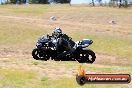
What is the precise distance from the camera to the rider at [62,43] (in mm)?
20219

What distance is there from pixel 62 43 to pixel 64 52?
0.50 m

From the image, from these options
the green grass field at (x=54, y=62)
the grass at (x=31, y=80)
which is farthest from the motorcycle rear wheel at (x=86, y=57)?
the grass at (x=31, y=80)

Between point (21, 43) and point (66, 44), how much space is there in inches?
453

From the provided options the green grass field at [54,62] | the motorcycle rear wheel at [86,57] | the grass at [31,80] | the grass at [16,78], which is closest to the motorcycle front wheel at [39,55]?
the green grass field at [54,62]

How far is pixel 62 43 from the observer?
20.3 metres

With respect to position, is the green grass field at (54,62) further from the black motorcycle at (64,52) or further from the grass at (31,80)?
the black motorcycle at (64,52)

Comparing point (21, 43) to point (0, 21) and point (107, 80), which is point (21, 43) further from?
point (107, 80)

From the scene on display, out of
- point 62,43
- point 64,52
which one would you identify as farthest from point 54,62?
point 64,52

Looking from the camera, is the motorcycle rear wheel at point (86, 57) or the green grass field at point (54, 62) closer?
the green grass field at point (54, 62)

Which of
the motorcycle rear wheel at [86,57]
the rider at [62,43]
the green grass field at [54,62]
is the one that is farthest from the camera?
the motorcycle rear wheel at [86,57]

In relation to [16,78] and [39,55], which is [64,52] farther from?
[16,78]

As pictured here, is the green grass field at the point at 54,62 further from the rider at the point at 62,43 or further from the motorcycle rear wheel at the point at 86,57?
the rider at the point at 62,43

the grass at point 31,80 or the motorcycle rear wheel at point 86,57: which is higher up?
the grass at point 31,80

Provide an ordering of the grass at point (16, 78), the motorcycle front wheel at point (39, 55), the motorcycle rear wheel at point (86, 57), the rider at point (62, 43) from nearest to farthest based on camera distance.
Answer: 1. the grass at point (16, 78)
2. the rider at point (62, 43)
3. the motorcycle rear wheel at point (86, 57)
4. the motorcycle front wheel at point (39, 55)
